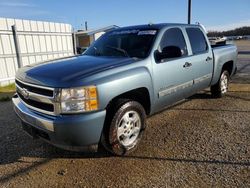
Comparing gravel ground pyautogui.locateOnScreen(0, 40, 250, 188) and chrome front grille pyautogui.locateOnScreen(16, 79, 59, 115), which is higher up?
chrome front grille pyautogui.locateOnScreen(16, 79, 59, 115)

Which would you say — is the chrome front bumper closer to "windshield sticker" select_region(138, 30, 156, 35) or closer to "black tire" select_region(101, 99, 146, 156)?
"black tire" select_region(101, 99, 146, 156)

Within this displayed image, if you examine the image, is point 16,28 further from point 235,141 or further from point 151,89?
point 235,141

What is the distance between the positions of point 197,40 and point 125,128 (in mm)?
2818

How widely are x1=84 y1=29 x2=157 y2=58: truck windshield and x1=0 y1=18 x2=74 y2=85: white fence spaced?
4692 millimetres

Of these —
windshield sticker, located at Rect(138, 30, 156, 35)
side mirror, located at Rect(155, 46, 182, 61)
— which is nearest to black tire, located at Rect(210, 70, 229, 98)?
side mirror, located at Rect(155, 46, 182, 61)

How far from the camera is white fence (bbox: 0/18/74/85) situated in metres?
9.82

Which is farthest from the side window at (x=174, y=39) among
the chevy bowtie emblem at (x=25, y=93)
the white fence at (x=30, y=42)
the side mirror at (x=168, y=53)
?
the white fence at (x=30, y=42)

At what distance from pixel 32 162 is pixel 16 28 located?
8.20 meters

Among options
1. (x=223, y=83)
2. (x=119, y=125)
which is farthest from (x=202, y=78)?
(x=119, y=125)

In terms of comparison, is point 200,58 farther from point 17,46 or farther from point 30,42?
point 30,42

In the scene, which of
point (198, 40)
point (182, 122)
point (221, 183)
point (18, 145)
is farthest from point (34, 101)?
point (198, 40)

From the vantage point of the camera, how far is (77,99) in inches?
114

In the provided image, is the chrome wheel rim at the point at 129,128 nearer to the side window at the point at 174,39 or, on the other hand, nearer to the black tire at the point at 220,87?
the side window at the point at 174,39

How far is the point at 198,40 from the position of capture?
5.27 m
